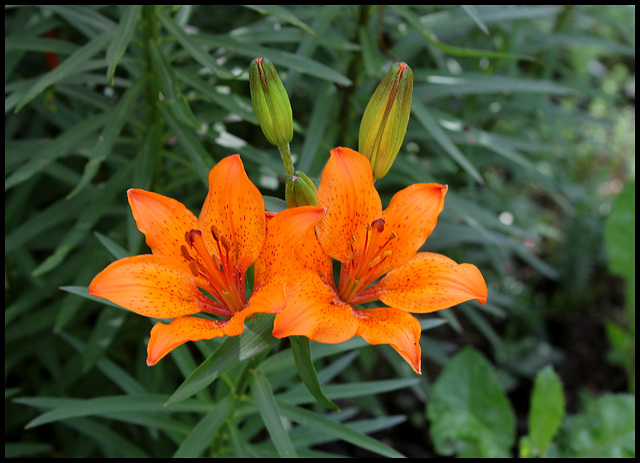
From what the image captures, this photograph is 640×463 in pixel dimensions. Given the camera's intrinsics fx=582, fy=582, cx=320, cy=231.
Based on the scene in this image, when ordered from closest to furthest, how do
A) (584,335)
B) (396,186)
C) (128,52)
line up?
(128,52), (396,186), (584,335)

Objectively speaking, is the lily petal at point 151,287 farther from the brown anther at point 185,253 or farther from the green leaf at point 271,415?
the green leaf at point 271,415

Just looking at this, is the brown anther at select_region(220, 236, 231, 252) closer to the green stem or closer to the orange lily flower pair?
the orange lily flower pair

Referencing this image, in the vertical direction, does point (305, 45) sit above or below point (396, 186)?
above

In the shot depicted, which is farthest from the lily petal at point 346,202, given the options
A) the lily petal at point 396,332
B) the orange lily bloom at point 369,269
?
the lily petal at point 396,332

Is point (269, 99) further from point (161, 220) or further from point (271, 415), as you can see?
point (271, 415)

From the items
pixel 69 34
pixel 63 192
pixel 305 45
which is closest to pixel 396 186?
pixel 305 45

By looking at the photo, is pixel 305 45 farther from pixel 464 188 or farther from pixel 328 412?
pixel 328 412

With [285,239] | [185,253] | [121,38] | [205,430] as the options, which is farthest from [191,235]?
[121,38]
